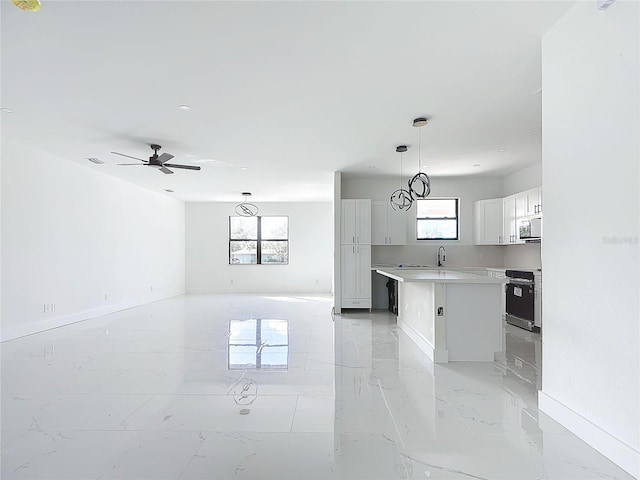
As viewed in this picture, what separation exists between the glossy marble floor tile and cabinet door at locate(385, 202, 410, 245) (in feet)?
9.11

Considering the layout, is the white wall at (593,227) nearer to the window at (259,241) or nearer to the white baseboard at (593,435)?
the white baseboard at (593,435)

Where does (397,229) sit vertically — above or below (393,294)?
above

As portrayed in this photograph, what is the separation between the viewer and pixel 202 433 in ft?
7.51

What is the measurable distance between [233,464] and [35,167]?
18.0ft

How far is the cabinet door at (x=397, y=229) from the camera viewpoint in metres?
7.29

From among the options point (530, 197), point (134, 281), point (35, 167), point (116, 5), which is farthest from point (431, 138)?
point (134, 281)

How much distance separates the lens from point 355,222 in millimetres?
7105

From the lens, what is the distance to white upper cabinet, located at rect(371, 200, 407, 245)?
23.9 feet

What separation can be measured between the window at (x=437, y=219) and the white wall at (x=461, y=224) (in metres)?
0.11

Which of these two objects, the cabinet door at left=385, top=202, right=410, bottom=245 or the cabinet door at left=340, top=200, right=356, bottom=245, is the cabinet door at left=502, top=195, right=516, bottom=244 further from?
the cabinet door at left=340, top=200, right=356, bottom=245

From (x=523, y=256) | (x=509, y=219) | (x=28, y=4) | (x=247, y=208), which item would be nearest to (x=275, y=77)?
(x=28, y=4)

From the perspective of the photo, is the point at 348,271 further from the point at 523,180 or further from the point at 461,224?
the point at 523,180

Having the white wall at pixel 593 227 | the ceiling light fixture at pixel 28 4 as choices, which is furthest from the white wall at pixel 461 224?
the ceiling light fixture at pixel 28 4

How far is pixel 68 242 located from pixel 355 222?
191 inches
